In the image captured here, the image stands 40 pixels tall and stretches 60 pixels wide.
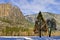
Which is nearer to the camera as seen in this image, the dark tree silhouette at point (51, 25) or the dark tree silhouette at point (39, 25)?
the dark tree silhouette at point (39, 25)

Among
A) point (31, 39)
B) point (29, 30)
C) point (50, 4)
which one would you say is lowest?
point (31, 39)

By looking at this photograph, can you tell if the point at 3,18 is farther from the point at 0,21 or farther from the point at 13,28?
the point at 13,28

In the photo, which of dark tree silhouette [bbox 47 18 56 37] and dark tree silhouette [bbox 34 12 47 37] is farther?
dark tree silhouette [bbox 47 18 56 37]

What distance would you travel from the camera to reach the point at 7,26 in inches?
268

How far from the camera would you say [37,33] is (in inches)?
274

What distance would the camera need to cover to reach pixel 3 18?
22.2ft

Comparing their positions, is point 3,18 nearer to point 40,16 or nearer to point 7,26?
point 7,26

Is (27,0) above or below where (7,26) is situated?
above

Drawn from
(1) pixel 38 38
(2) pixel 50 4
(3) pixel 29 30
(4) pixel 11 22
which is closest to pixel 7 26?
(4) pixel 11 22

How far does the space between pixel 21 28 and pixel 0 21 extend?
3.32ft

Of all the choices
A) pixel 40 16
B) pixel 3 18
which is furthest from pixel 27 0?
pixel 3 18

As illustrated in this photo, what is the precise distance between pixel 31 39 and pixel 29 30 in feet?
1.41

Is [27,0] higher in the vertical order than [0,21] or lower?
higher

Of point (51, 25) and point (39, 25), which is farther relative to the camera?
point (51, 25)
